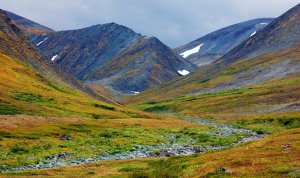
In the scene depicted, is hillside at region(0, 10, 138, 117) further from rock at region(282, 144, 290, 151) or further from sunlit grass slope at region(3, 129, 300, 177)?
rock at region(282, 144, 290, 151)

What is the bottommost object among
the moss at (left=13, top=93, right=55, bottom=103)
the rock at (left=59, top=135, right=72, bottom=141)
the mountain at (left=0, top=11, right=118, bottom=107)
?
the rock at (left=59, top=135, right=72, bottom=141)

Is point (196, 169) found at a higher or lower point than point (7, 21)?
lower

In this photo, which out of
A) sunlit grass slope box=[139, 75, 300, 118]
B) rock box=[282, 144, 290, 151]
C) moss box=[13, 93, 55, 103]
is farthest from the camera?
sunlit grass slope box=[139, 75, 300, 118]

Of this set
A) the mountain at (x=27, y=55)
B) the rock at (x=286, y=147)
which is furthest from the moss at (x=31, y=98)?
the rock at (x=286, y=147)

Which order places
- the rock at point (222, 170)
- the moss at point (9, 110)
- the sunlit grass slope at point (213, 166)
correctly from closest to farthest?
the sunlit grass slope at point (213, 166) < the rock at point (222, 170) < the moss at point (9, 110)

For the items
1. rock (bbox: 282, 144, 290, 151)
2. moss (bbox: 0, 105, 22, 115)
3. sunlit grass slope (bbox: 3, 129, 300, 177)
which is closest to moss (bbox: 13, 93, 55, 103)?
moss (bbox: 0, 105, 22, 115)

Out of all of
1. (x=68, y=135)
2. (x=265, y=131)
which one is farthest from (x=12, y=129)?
(x=265, y=131)

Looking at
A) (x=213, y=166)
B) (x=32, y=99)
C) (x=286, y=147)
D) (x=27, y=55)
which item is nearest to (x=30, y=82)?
(x=32, y=99)

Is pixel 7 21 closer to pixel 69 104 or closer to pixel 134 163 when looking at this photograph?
pixel 69 104

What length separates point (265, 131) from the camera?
9325 centimetres

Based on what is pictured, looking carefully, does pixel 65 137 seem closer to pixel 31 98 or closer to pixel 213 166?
pixel 213 166

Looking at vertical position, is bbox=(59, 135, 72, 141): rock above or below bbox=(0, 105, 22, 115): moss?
below

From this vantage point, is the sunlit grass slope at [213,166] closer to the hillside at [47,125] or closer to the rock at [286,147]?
the rock at [286,147]

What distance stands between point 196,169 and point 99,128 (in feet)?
152
